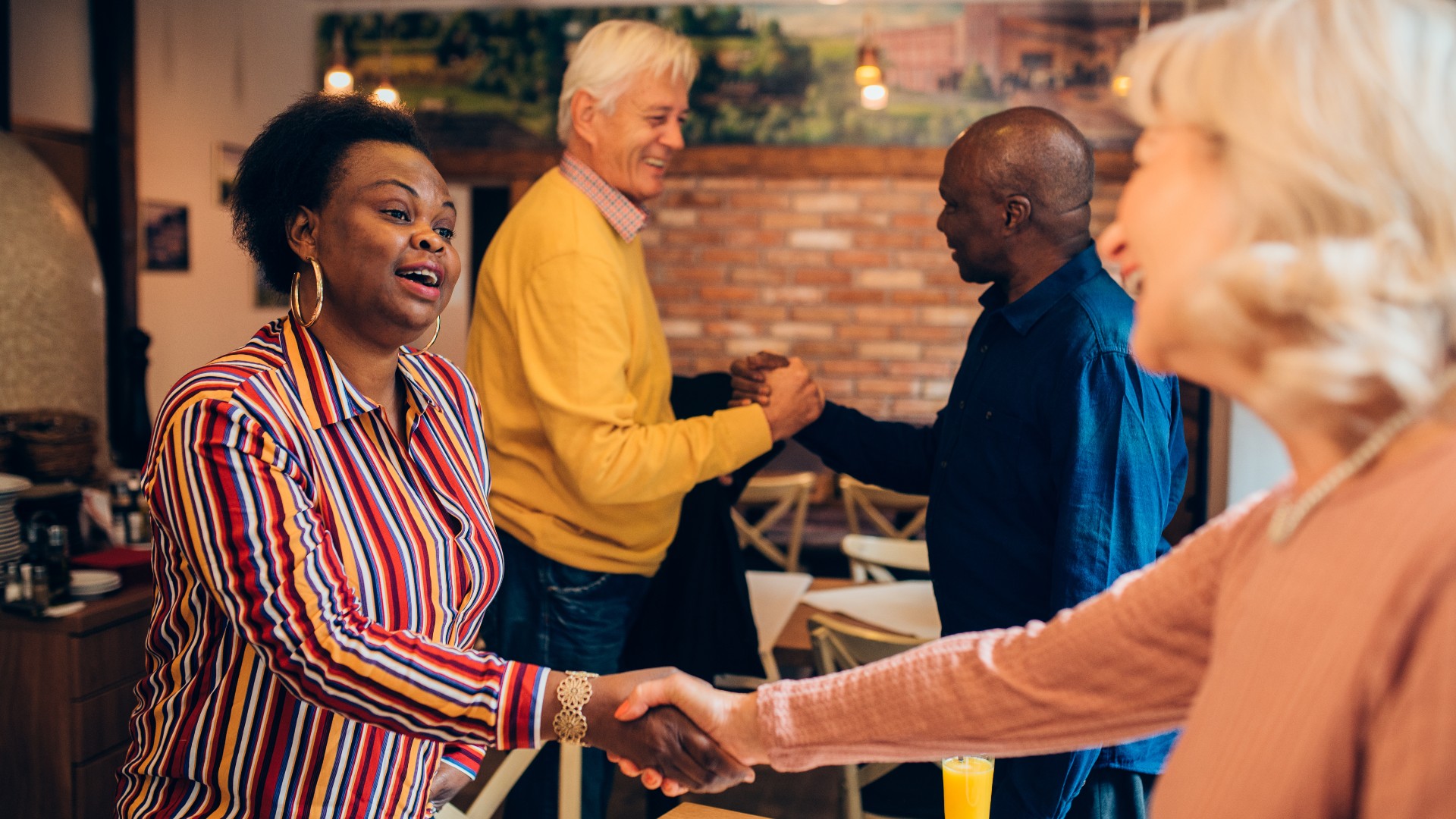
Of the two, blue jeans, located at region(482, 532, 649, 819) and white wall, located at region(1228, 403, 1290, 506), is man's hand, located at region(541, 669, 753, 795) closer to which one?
blue jeans, located at region(482, 532, 649, 819)

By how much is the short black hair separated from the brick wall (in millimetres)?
4712

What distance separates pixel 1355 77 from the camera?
1.99ft

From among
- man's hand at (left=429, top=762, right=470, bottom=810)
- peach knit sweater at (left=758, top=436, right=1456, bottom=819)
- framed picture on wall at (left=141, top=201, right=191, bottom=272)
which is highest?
framed picture on wall at (left=141, top=201, right=191, bottom=272)

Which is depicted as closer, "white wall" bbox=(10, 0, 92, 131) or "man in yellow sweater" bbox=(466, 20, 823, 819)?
"man in yellow sweater" bbox=(466, 20, 823, 819)

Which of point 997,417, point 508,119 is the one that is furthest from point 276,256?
point 508,119

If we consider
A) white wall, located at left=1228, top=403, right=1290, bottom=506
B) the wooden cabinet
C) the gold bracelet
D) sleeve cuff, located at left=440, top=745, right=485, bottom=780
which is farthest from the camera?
white wall, located at left=1228, top=403, right=1290, bottom=506

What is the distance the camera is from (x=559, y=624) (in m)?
1.97

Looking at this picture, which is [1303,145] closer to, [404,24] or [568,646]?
[568,646]

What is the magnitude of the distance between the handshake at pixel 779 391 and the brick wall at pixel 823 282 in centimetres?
389

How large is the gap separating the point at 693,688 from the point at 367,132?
80 centimetres

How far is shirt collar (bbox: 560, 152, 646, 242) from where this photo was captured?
6.54ft

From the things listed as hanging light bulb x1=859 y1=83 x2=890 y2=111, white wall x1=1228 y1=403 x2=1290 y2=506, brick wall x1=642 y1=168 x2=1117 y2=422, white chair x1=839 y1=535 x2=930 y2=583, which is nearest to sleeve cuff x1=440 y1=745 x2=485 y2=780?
white chair x1=839 y1=535 x2=930 y2=583

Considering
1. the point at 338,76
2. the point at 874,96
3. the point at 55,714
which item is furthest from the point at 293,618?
the point at 874,96

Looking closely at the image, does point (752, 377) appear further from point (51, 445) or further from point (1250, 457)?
point (1250, 457)
